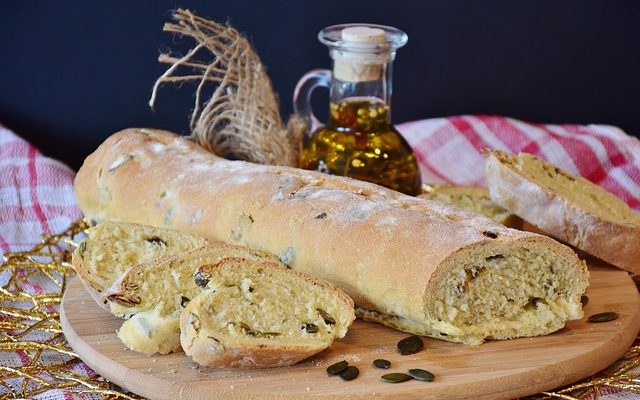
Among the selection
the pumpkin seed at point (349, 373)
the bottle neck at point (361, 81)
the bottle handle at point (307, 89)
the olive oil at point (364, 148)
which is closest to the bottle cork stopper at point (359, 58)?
the bottle neck at point (361, 81)

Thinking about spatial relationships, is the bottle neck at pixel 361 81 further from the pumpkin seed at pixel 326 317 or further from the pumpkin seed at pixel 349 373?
the pumpkin seed at pixel 349 373

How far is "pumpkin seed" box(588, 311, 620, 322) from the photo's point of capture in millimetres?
2705

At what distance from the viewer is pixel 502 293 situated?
2.61m

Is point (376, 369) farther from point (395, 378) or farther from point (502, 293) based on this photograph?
point (502, 293)

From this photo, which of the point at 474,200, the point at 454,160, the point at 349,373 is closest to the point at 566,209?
the point at 474,200

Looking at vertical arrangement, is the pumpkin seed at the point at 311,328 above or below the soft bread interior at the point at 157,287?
below

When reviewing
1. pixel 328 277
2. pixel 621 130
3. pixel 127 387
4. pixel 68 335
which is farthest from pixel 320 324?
pixel 621 130

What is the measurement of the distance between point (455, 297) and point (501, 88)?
8.34ft

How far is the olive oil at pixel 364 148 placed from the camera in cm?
344

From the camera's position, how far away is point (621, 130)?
15.3 ft

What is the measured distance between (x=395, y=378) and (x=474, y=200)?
1.25 m

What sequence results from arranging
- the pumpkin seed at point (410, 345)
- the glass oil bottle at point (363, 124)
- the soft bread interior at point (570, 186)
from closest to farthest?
the pumpkin seed at point (410, 345), the soft bread interior at point (570, 186), the glass oil bottle at point (363, 124)

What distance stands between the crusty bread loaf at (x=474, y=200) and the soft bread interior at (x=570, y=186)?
167 millimetres

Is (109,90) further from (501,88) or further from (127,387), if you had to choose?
(127,387)
